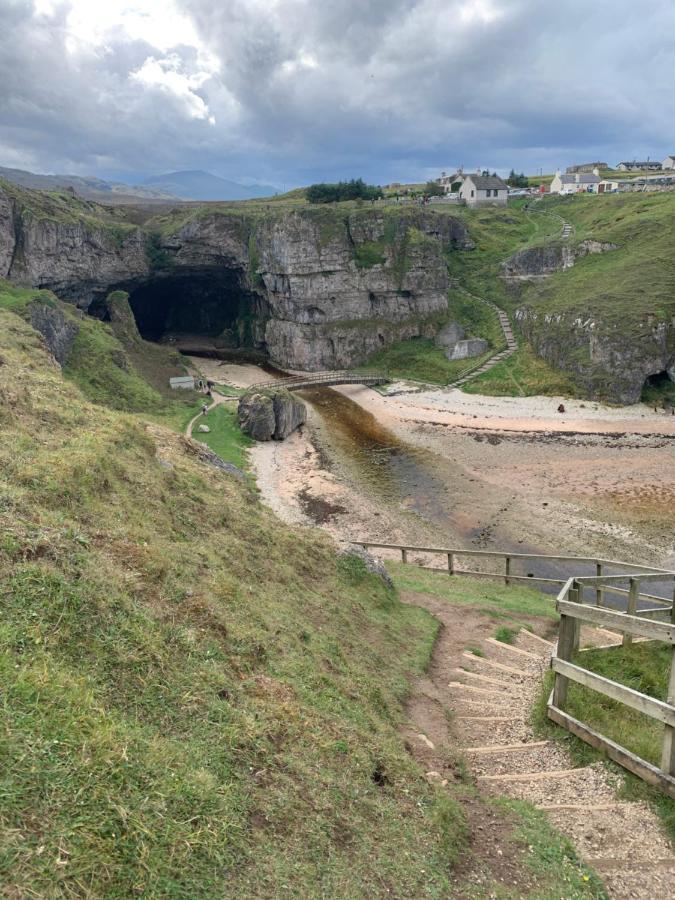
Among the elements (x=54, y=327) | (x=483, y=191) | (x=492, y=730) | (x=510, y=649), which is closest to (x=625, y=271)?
(x=483, y=191)

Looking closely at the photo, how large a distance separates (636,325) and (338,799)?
57.1 m

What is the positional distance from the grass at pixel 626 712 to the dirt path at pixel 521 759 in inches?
9.2

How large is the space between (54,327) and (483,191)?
8116 cm

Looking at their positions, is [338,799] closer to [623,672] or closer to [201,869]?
[201,869]

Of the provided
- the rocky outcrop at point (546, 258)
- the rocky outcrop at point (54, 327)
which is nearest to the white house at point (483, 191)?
the rocky outcrop at point (546, 258)

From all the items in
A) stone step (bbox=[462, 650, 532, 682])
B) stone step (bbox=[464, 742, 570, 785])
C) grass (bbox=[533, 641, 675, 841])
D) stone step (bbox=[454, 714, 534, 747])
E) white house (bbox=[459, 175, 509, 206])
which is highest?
white house (bbox=[459, 175, 509, 206])

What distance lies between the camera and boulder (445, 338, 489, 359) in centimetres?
6600

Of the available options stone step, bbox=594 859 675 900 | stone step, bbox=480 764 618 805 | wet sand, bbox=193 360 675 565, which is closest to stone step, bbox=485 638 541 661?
stone step, bbox=480 764 618 805

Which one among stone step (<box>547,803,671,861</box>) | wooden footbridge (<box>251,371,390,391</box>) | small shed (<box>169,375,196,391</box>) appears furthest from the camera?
wooden footbridge (<box>251,371,390,391</box>)

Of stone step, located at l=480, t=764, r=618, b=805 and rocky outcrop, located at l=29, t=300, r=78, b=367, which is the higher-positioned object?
rocky outcrop, located at l=29, t=300, r=78, b=367

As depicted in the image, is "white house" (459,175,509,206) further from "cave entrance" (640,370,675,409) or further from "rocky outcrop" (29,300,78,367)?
"rocky outcrop" (29,300,78,367)

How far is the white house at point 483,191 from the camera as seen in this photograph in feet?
314

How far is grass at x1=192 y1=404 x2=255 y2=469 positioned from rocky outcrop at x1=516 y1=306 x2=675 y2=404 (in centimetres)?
3474

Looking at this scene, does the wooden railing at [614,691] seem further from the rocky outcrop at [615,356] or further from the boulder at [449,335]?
the boulder at [449,335]
